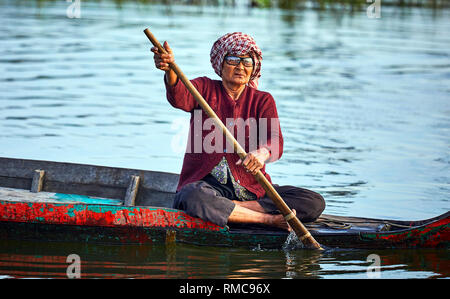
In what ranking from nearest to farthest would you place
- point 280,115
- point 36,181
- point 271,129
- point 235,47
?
point 235,47 < point 271,129 < point 36,181 < point 280,115

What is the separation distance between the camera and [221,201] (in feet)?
14.3

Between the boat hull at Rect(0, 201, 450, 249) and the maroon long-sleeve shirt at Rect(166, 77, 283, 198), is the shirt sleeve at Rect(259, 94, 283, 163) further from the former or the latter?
the boat hull at Rect(0, 201, 450, 249)

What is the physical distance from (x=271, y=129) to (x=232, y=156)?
0.27 m

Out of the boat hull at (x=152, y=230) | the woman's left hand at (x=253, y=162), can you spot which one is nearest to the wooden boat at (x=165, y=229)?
the boat hull at (x=152, y=230)

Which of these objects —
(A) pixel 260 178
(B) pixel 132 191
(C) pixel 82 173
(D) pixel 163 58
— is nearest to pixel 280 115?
(C) pixel 82 173

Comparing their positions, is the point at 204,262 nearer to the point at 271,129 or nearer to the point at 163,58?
the point at 271,129

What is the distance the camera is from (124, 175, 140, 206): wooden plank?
5.12 m

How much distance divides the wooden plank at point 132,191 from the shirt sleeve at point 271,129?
110cm

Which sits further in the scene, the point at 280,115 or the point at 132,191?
the point at 280,115

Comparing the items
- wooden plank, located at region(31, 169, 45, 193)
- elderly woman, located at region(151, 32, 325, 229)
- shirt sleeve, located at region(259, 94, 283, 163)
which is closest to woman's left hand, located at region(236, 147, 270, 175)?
elderly woman, located at region(151, 32, 325, 229)
